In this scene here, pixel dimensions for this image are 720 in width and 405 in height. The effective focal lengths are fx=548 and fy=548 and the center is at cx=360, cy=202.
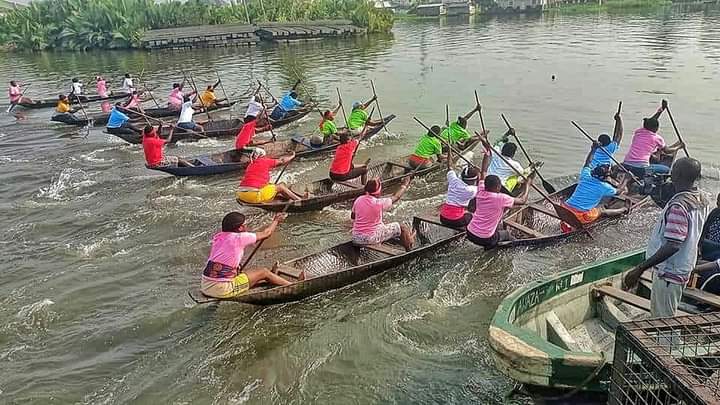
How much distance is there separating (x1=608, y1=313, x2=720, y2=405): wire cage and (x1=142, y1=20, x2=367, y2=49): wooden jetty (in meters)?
47.2

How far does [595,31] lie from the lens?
44281 mm

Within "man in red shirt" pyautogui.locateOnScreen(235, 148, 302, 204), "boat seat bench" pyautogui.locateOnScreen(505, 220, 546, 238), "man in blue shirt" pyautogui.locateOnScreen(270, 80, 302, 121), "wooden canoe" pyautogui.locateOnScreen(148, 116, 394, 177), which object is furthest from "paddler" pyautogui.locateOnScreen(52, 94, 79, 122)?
"boat seat bench" pyautogui.locateOnScreen(505, 220, 546, 238)

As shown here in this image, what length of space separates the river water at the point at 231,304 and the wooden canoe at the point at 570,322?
103 centimetres

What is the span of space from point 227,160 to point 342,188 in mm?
4014

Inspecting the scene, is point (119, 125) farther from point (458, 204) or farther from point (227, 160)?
point (458, 204)

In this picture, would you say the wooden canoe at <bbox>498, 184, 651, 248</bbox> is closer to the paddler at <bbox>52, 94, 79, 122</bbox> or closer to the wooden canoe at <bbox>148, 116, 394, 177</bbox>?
the wooden canoe at <bbox>148, 116, 394, 177</bbox>

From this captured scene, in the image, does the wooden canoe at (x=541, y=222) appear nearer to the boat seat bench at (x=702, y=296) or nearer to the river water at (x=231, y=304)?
the river water at (x=231, y=304)

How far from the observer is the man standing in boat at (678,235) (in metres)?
4.79

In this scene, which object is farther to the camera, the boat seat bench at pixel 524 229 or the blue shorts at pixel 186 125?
the blue shorts at pixel 186 125

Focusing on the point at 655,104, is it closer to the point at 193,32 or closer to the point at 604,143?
the point at 604,143

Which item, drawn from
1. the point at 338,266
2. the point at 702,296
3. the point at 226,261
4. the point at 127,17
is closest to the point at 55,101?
the point at 338,266

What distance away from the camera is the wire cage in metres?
3.70

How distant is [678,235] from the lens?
4.80 m

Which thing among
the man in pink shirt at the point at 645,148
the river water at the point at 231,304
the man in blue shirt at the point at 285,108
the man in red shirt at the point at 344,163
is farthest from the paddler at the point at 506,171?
the man in blue shirt at the point at 285,108
